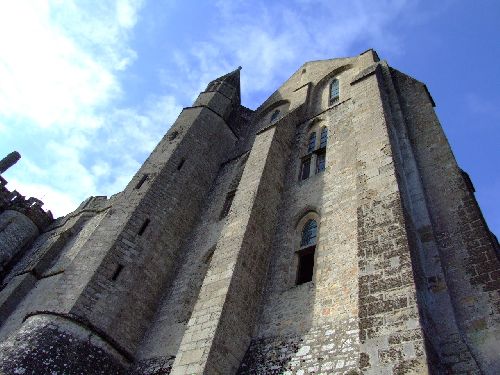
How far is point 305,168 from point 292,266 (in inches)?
167

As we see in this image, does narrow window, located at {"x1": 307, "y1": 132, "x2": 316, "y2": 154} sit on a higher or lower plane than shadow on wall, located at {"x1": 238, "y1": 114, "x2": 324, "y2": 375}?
higher

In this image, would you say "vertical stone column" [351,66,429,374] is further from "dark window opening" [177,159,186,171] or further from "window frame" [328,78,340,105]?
"window frame" [328,78,340,105]

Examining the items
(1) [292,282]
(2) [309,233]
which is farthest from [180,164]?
(1) [292,282]

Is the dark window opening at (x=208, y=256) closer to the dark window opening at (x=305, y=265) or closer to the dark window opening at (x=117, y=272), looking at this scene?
the dark window opening at (x=117, y=272)

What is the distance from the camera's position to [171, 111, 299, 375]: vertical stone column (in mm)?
7055

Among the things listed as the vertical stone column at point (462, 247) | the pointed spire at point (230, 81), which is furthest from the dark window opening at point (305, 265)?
the pointed spire at point (230, 81)

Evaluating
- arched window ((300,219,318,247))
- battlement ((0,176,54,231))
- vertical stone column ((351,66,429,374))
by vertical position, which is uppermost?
battlement ((0,176,54,231))

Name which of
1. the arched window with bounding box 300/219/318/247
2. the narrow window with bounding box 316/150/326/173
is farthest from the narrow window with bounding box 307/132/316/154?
the arched window with bounding box 300/219/318/247

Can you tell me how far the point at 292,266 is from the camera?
941 centimetres

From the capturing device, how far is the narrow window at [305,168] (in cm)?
1247

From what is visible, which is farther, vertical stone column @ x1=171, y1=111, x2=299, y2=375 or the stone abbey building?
vertical stone column @ x1=171, y1=111, x2=299, y2=375

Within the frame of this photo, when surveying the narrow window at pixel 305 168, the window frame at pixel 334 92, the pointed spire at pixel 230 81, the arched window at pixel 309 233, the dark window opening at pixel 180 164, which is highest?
the pointed spire at pixel 230 81

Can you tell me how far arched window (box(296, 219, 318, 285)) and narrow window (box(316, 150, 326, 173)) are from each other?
2.41 meters

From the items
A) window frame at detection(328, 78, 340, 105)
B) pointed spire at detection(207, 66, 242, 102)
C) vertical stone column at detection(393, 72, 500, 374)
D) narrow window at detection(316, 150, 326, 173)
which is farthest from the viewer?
pointed spire at detection(207, 66, 242, 102)
